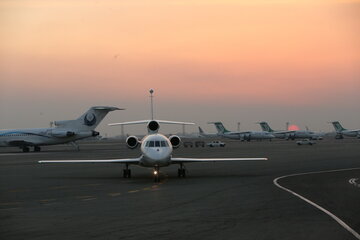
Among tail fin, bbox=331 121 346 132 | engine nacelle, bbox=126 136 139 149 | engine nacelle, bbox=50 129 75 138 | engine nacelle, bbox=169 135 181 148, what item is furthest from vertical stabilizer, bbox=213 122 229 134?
engine nacelle, bbox=126 136 139 149

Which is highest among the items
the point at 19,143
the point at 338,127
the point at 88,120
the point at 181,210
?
the point at 88,120

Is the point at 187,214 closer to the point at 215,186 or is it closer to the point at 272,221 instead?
the point at 272,221

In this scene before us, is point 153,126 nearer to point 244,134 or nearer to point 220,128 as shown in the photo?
point 244,134

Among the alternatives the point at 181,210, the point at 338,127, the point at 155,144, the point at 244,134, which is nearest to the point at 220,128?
the point at 244,134

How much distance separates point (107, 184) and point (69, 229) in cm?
1174

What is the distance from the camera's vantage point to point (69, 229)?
11.0 m

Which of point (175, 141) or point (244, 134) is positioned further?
point (244, 134)

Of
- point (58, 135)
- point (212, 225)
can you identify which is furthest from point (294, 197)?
point (58, 135)

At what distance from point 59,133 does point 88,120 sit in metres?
4.30

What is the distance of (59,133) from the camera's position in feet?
221

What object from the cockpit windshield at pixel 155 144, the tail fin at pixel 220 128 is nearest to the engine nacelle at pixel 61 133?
the cockpit windshield at pixel 155 144

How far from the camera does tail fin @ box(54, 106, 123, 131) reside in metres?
69.0

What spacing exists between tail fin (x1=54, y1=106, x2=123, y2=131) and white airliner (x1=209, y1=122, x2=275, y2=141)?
58661 mm

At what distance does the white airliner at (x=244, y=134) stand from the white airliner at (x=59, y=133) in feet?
194
